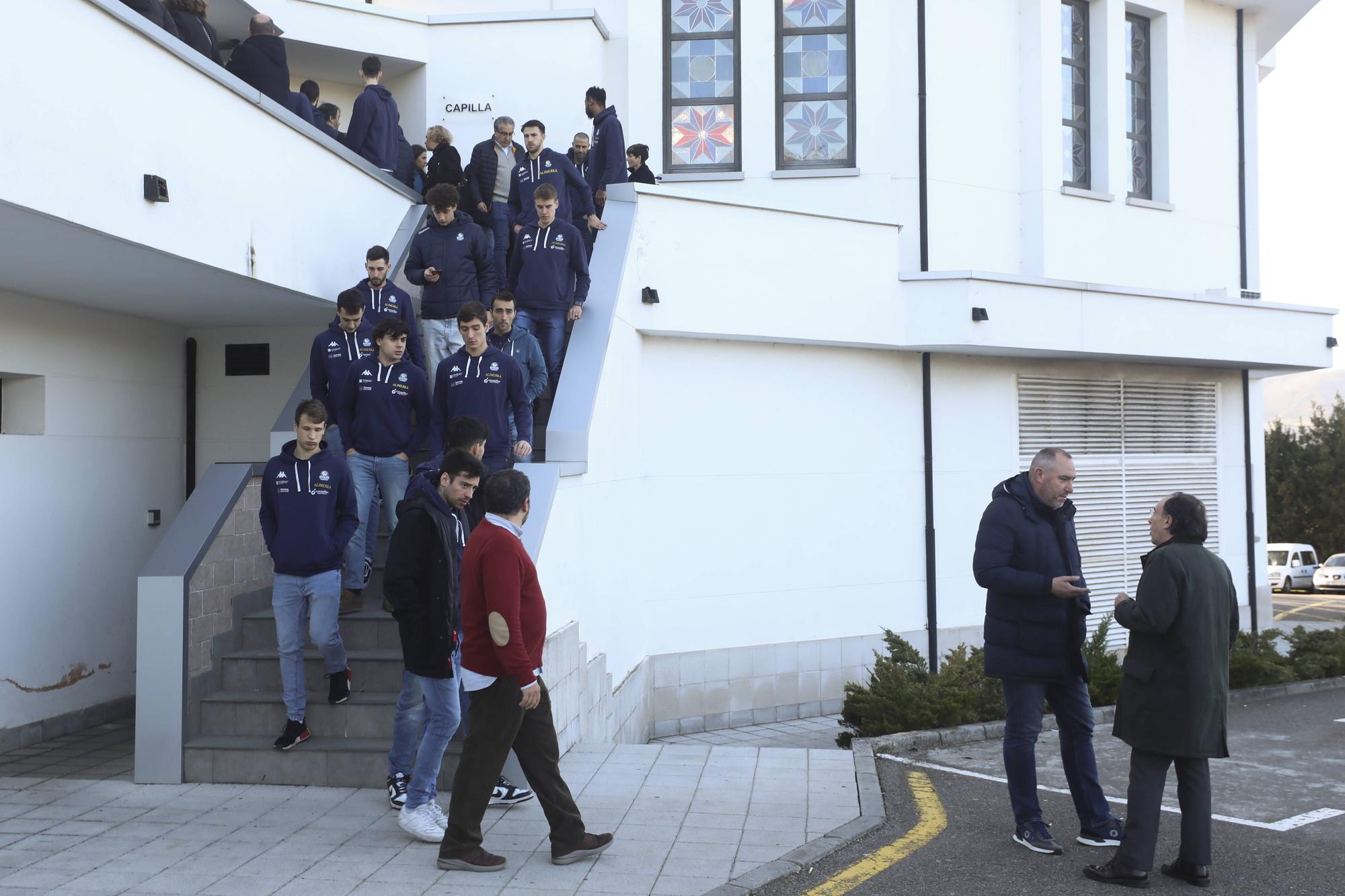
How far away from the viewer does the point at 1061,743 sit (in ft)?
20.1

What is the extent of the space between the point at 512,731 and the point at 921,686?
462 centimetres

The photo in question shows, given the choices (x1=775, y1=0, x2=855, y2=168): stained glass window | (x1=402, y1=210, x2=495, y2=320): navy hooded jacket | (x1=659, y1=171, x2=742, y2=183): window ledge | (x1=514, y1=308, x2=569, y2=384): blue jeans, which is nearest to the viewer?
(x1=402, y1=210, x2=495, y2=320): navy hooded jacket

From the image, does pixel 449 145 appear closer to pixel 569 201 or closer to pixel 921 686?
pixel 569 201

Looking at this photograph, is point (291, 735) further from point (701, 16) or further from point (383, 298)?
point (701, 16)

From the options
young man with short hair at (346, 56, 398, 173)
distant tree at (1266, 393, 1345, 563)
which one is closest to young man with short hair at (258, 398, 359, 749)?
young man with short hair at (346, 56, 398, 173)

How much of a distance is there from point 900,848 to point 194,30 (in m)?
7.92

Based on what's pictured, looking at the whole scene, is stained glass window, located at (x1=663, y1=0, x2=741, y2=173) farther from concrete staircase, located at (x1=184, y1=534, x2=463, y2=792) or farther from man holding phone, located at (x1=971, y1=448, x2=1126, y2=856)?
man holding phone, located at (x1=971, y1=448, x2=1126, y2=856)

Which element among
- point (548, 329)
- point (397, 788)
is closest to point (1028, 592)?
point (397, 788)

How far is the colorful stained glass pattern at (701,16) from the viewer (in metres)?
13.6

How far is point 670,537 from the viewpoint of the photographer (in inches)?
458

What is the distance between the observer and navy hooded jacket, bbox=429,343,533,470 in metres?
8.01

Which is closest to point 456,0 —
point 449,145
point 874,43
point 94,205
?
point 449,145

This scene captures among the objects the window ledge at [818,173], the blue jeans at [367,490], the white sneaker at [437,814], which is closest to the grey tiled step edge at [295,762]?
the white sneaker at [437,814]

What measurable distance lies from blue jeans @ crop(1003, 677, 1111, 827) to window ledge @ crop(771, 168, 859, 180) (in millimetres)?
8348
